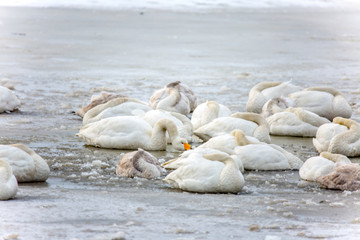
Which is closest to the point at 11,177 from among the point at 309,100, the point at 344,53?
the point at 309,100

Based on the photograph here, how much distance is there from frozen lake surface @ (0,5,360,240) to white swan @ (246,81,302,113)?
584 millimetres

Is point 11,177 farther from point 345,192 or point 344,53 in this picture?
point 344,53

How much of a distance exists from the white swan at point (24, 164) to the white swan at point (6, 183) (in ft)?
2.46

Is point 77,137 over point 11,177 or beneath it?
beneath

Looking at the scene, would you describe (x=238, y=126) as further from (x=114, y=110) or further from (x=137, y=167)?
(x=137, y=167)

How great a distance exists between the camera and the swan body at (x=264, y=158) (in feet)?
25.4

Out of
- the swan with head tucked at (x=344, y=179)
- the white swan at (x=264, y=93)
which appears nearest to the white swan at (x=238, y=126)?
the swan with head tucked at (x=344, y=179)

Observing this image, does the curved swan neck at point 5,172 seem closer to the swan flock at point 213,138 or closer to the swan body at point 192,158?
the swan flock at point 213,138

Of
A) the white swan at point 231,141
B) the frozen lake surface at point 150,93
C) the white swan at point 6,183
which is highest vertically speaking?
the white swan at point 6,183

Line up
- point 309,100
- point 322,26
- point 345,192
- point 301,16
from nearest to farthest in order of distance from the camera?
1. point 345,192
2. point 309,100
3. point 322,26
4. point 301,16

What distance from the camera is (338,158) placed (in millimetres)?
7453

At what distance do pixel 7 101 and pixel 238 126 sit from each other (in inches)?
166

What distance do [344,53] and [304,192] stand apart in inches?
686

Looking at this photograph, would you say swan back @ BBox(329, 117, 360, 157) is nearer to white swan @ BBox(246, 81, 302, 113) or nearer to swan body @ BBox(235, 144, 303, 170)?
swan body @ BBox(235, 144, 303, 170)
